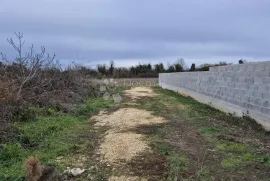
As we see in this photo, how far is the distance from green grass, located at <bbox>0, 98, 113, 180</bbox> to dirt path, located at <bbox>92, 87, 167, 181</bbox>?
55 cm

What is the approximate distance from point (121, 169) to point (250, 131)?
4640 mm

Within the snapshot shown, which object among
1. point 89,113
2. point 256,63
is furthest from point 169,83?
point 256,63

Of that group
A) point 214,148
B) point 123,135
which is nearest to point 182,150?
point 214,148

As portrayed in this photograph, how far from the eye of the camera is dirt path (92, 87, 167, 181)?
18.7 feet

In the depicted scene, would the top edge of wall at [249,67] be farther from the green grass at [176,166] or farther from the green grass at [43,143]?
the green grass at [43,143]

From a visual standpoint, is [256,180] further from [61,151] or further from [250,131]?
[250,131]

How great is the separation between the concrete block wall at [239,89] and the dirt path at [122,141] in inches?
96.9

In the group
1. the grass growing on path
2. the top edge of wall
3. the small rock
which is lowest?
the grass growing on path

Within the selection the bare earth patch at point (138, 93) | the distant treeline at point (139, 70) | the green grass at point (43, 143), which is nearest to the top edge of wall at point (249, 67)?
the green grass at point (43, 143)

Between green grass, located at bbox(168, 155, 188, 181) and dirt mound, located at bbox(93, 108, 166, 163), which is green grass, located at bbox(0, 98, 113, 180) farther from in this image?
green grass, located at bbox(168, 155, 188, 181)

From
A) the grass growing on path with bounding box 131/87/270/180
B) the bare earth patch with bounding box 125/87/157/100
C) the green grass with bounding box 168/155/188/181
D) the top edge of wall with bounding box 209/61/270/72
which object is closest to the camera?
the green grass with bounding box 168/155/188/181

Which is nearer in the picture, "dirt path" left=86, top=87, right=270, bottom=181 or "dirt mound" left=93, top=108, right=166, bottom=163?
"dirt path" left=86, top=87, right=270, bottom=181

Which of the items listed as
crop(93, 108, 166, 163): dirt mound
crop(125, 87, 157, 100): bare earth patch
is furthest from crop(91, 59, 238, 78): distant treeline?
crop(93, 108, 166, 163): dirt mound

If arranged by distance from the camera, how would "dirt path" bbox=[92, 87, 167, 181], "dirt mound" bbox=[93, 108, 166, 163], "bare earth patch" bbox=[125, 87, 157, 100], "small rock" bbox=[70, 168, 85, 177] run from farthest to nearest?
"bare earth patch" bbox=[125, 87, 157, 100]
"dirt mound" bbox=[93, 108, 166, 163]
"dirt path" bbox=[92, 87, 167, 181]
"small rock" bbox=[70, 168, 85, 177]
